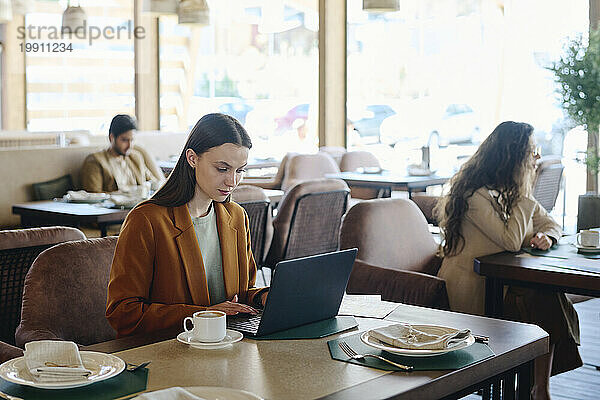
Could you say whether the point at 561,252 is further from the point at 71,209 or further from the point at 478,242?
the point at 71,209

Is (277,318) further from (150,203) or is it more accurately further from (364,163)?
(364,163)

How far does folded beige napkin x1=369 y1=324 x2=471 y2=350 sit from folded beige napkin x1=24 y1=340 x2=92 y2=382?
28.3 inches

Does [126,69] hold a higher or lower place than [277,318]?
higher

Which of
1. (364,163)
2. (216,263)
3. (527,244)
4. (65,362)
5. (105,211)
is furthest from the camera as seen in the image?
(364,163)

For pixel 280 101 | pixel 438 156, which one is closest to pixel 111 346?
pixel 438 156

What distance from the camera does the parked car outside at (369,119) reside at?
11.3 meters

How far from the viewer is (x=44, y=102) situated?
12.2m

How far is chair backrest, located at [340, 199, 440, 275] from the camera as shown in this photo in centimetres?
390

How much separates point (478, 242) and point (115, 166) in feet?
11.5

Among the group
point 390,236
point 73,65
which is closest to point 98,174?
point 390,236

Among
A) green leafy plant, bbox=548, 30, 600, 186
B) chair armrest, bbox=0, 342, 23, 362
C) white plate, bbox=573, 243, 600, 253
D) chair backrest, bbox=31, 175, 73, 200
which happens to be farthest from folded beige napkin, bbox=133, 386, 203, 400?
green leafy plant, bbox=548, 30, 600, 186

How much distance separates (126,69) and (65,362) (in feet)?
35.0

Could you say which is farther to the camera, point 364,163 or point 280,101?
point 280,101

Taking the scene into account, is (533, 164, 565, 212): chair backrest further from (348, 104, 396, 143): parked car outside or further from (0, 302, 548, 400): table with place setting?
(0, 302, 548, 400): table with place setting
